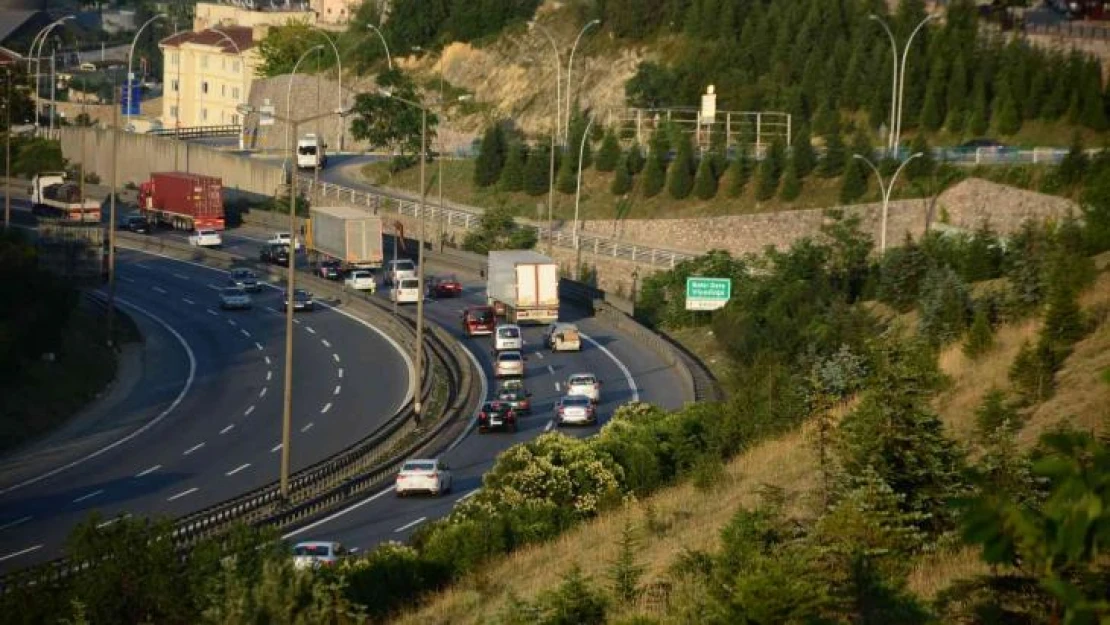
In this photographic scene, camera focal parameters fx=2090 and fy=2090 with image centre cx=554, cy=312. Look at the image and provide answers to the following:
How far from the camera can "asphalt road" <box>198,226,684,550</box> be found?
44.3 metres

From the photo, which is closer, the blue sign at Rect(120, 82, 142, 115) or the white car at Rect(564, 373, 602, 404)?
the white car at Rect(564, 373, 602, 404)

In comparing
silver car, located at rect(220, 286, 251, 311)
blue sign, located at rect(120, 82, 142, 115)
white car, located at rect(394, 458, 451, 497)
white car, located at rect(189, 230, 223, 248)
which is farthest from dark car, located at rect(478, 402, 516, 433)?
blue sign, located at rect(120, 82, 142, 115)

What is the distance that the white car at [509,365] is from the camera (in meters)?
66.0

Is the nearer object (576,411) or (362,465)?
(362,465)

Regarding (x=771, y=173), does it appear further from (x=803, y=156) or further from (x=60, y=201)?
(x=60, y=201)

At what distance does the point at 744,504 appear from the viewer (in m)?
33.7

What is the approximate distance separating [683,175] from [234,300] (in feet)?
76.3

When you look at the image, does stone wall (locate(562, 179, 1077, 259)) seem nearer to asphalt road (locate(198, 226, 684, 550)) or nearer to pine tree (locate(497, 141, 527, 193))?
pine tree (locate(497, 141, 527, 193))

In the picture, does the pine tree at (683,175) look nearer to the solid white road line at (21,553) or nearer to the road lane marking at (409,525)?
the road lane marking at (409,525)

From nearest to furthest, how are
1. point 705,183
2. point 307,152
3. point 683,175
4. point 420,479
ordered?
point 420,479, point 705,183, point 683,175, point 307,152

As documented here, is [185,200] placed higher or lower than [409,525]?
higher

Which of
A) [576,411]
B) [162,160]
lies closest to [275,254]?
[162,160]

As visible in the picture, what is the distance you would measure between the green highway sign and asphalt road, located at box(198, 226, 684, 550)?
2856 mm

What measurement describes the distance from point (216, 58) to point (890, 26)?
62.9 m
